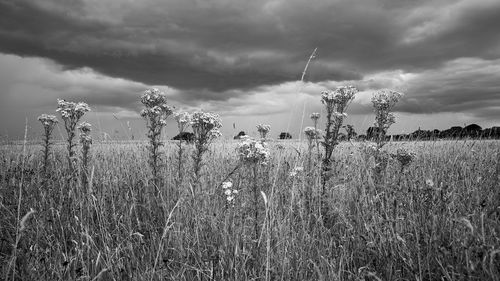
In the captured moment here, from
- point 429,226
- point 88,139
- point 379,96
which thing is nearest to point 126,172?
point 88,139

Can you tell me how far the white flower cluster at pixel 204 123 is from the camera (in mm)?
4738

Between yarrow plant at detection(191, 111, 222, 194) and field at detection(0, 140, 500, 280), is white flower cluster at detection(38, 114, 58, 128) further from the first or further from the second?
yarrow plant at detection(191, 111, 222, 194)

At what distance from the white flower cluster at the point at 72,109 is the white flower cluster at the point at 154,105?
1.54 m

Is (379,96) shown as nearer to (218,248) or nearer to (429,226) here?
(429,226)

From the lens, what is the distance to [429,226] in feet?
12.1

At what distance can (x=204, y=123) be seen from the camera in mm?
4836

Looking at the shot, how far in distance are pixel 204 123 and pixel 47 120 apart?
161 inches

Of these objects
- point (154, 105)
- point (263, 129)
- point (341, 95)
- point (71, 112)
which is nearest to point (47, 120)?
point (71, 112)

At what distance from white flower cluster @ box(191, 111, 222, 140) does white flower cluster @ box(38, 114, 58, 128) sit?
3771 mm

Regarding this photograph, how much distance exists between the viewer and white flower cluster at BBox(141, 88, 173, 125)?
19.0ft

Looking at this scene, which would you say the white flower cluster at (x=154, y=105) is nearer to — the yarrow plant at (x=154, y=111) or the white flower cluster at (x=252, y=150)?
the yarrow plant at (x=154, y=111)

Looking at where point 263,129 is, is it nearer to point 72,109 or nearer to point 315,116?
point 315,116

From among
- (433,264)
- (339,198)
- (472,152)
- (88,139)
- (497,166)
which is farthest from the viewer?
(472,152)

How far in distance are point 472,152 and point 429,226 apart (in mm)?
7295
